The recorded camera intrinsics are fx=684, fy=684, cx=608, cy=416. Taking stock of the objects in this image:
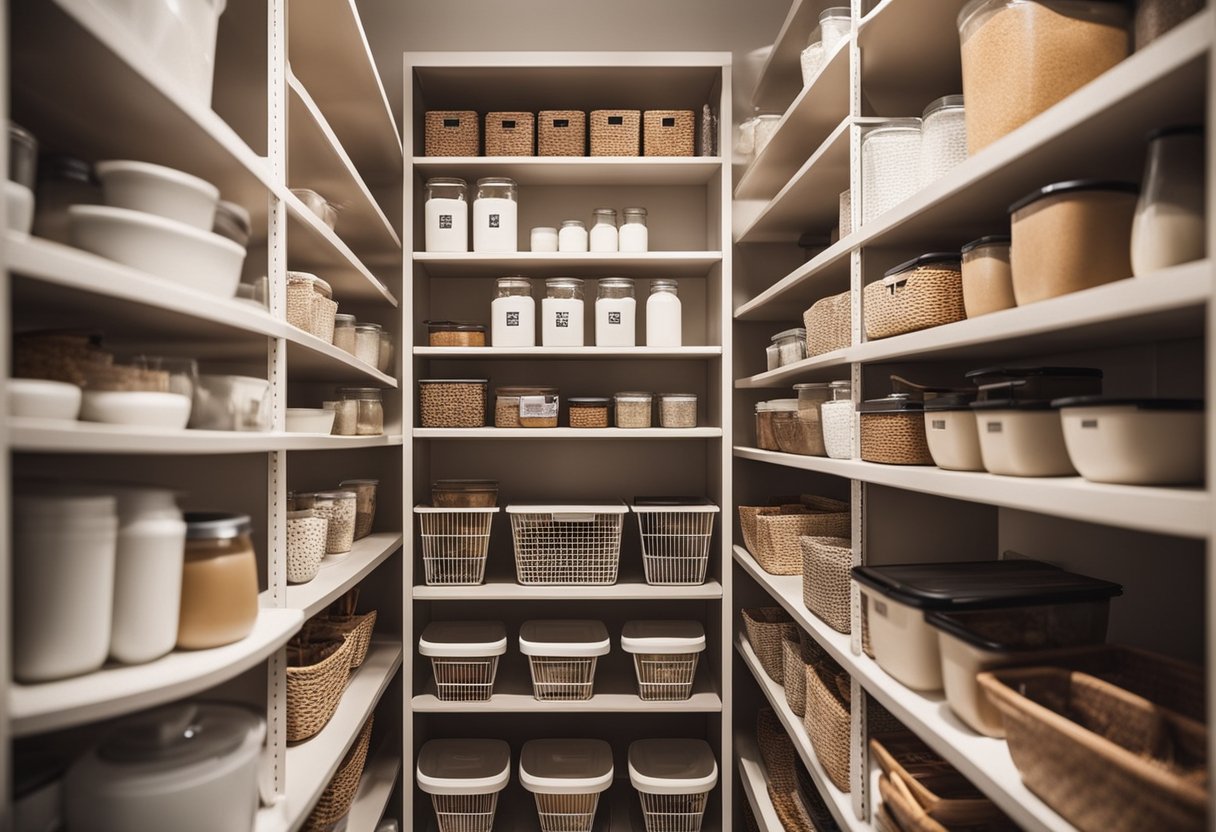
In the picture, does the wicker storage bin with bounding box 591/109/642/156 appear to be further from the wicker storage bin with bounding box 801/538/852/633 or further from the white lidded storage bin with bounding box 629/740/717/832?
A: the white lidded storage bin with bounding box 629/740/717/832

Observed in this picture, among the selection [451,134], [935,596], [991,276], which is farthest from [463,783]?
[451,134]

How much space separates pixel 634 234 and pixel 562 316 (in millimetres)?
422

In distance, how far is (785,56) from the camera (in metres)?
2.41

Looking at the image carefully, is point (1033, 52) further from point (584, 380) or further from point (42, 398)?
point (584, 380)

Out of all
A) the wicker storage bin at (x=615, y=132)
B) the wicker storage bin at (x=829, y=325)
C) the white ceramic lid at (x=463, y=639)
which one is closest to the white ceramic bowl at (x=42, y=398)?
the wicker storage bin at (x=829, y=325)

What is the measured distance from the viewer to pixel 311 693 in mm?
1710

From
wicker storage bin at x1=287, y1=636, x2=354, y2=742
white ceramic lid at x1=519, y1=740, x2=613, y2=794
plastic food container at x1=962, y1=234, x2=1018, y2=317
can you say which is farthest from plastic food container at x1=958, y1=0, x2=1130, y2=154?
white ceramic lid at x1=519, y1=740, x2=613, y2=794

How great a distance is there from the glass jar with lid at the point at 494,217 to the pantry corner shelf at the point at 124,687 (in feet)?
5.59

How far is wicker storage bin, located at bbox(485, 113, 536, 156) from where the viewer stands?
2.58 m

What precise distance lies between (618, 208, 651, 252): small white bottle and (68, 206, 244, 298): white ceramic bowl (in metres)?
1.66

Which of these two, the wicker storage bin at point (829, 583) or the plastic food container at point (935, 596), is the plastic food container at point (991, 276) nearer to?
the plastic food container at point (935, 596)

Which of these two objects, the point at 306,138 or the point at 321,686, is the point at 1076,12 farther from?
the point at 321,686

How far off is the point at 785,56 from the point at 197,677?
249cm

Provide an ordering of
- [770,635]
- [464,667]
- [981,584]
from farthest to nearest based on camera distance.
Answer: [464,667]
[770,635]
[981,584]
